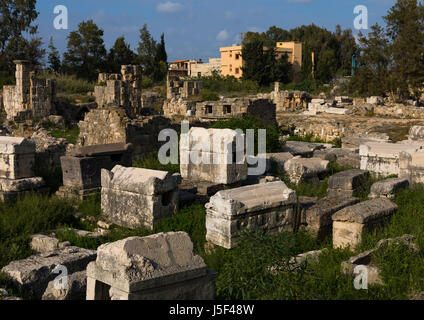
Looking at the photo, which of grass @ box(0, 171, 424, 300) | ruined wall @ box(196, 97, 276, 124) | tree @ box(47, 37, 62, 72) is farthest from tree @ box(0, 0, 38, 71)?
grass @ box(0, 171, 424, 300)

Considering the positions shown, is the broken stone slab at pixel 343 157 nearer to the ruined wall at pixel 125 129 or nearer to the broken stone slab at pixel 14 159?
the ruined wall at pixel 125 129

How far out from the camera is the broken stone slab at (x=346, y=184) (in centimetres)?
785

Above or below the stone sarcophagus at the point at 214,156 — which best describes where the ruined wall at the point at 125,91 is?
above

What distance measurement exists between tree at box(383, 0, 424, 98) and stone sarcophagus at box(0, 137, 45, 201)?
27.7m

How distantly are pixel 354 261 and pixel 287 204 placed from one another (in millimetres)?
1446

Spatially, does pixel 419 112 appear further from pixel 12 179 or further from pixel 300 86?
pixel 300 86

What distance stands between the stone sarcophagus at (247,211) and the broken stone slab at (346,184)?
1895mm

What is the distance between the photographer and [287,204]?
6156mm

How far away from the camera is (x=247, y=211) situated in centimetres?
569

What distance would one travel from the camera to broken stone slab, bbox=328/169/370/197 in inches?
309

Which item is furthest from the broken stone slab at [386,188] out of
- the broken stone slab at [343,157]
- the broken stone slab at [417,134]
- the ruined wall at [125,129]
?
the ruined wall at [125,129]

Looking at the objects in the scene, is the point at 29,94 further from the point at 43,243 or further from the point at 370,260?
the point at 370,260

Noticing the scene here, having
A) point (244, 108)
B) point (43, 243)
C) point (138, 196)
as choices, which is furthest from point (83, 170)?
point (244, 108)
